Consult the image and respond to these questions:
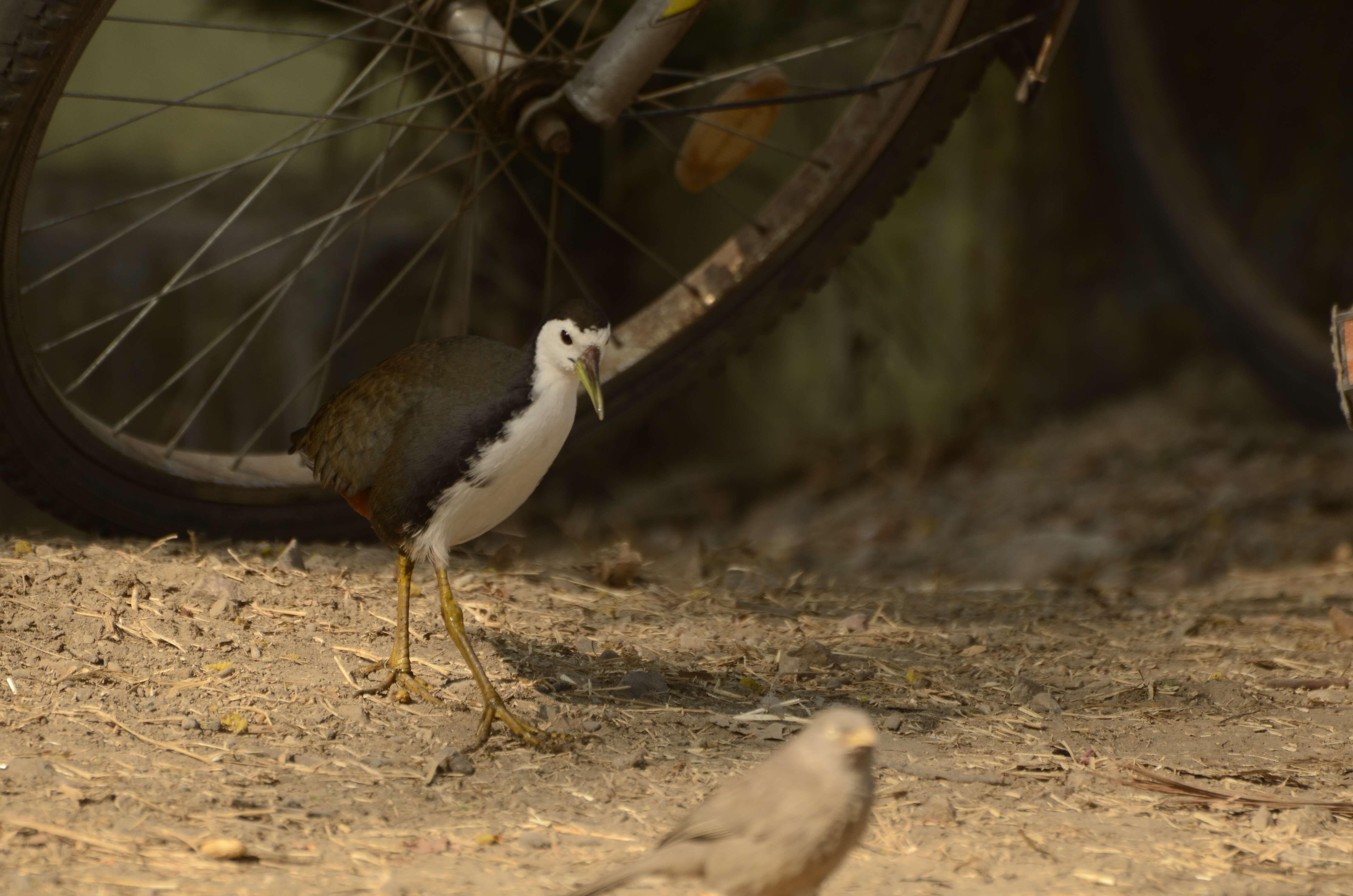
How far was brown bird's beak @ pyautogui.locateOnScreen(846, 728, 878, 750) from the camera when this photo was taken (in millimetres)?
1613

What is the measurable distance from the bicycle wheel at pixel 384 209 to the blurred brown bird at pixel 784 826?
1.66m

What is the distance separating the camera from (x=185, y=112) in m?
4.99

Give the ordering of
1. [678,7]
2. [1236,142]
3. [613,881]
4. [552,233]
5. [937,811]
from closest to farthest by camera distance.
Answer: [613,881] → [937,811] → [678,7] → [552,233] → [1236,142]

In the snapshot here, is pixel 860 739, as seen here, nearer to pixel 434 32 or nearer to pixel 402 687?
pixel 402 687

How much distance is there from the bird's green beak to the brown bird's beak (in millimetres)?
859

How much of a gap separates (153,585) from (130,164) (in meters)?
2.84

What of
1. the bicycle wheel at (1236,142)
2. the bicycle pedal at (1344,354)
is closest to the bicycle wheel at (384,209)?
the bicycle wheel at (1236,142)

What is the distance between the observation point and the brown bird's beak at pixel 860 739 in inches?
63.5

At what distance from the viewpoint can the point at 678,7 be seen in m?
2.74

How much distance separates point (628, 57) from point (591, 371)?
0.85 m

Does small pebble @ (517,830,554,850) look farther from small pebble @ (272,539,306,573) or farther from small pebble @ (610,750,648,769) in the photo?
small pebble @ (272,539,306,573)

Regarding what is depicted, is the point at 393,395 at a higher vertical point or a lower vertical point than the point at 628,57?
lower

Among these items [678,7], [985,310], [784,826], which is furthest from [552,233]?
[985,310]

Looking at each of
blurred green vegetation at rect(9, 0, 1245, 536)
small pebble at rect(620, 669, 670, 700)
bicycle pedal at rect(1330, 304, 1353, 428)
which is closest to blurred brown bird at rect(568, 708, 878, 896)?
small pebble at rect(620, 669, 670, 700)
